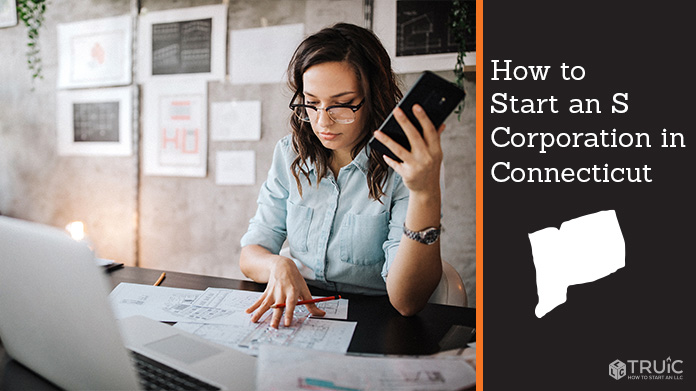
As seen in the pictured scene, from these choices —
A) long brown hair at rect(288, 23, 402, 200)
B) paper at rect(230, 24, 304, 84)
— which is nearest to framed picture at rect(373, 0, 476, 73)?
paper at rect(230, 24, 304, 84)

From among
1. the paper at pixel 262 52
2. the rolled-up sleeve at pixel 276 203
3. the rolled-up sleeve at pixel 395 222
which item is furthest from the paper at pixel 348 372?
the paper at pixel 262 52

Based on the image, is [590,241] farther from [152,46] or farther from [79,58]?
[79,58]

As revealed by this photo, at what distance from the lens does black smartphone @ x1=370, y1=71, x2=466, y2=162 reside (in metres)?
0.89

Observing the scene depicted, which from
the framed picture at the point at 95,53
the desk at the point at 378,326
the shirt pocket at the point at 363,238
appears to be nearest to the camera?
the desk at the point at 378,326

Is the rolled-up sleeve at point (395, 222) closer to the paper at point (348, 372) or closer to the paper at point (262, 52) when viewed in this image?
the paper at point (348, 372)

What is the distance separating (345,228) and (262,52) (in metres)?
1.63

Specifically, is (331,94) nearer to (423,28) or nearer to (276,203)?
(276,203)

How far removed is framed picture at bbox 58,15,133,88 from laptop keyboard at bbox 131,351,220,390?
2.68 meters

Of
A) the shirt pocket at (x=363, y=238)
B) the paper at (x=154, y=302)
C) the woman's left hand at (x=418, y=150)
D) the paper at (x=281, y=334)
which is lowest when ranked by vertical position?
the paper at (x=281, y=334)

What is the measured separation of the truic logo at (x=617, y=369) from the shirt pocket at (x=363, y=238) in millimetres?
697

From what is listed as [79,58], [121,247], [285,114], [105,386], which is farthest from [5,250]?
[79,58]

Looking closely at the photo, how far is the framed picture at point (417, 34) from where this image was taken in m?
2.23

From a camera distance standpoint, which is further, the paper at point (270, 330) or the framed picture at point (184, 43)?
the framed picture at point (184, 43)

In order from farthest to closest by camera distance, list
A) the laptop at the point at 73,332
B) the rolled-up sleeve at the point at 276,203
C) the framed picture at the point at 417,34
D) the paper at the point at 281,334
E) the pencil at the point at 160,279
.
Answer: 1. the framed picture at the point at 417,34
2. the rolled-up sleeve at the point at 276,203
3. the pencil at the point at 160,279
4. the paper at the point at 281,334
5. the laptop at the point at 73,332
